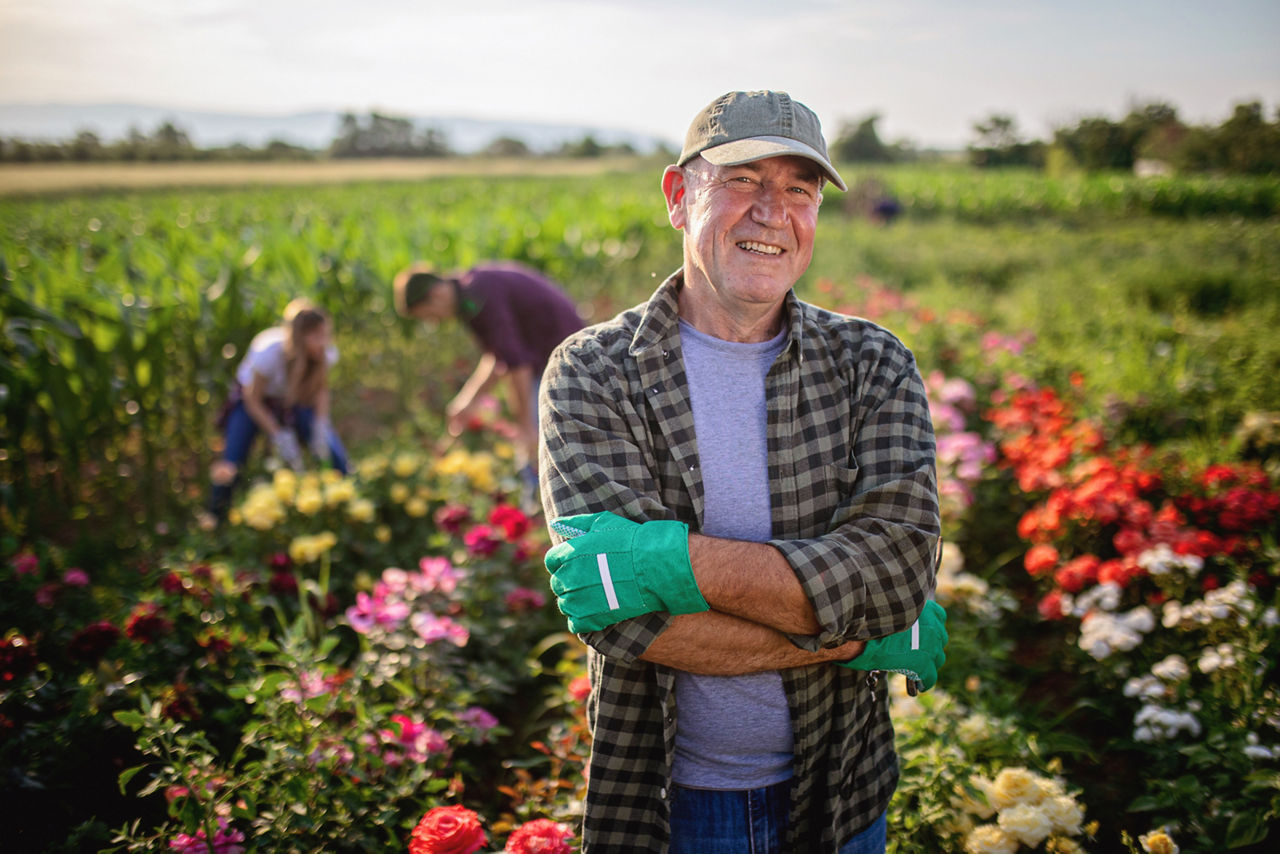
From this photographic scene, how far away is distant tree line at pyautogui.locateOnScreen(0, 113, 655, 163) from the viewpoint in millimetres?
41688

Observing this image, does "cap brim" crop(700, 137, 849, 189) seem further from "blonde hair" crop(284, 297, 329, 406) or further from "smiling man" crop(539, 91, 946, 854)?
"blonde hair" crop(284, 297, 329, 406)

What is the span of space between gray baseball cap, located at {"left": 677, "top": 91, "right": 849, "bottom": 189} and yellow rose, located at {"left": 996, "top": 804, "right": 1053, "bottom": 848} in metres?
1.54

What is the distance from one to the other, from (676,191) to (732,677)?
105 centimetres

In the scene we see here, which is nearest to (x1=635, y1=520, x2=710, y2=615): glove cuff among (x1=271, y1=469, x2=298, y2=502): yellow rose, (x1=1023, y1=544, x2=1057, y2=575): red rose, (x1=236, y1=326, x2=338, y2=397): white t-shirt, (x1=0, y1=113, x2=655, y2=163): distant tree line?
(x1=1023, y1=544, x2=1057, y2=575): red rose

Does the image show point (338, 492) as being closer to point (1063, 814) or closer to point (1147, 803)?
point (1063, 814)

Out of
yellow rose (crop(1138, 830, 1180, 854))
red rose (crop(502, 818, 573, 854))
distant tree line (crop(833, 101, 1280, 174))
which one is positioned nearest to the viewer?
red rose (crop(502, 818, 573, 854))

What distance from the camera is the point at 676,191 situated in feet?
5.12

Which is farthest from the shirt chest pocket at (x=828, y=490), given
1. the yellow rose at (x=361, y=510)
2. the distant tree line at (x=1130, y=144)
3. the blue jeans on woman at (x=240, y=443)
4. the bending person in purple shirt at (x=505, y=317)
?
the distant tree line at (x=1130, y=144)

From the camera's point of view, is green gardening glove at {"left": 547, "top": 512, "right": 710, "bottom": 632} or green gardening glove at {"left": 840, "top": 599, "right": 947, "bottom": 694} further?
green gardening glove at {"left": 840, "top": 599, "right": 947, "bottom": 694}

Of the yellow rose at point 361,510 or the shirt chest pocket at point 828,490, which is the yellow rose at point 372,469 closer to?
the yellow rose at point 361,510

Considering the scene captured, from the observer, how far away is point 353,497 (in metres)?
3.28

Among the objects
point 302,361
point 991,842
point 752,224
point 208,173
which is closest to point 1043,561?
point 991,842

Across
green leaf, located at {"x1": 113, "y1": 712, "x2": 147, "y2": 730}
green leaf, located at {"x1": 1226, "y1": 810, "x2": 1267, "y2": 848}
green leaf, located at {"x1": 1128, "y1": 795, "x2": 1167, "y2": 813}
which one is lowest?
green leaf, located at {"x1": 1128, "y1": 795, "x2": 1167, "y2": 813}

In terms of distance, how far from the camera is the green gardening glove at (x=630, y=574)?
3.99 feet
